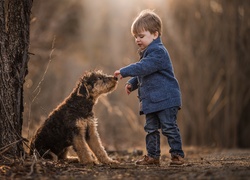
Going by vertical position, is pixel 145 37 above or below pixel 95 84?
above

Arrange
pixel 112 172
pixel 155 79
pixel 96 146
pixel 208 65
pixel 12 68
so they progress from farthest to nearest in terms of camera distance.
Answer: pixel 208 65 < pixel 96 146 < pixel 155 79 < pixel 12 68 < pixel 112 172

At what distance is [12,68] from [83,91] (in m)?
1.18

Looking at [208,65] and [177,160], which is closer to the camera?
[177,160]

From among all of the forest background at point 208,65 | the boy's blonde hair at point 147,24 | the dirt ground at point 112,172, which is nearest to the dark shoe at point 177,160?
the dirt ground at point 112,172

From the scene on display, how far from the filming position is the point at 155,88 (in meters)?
5.84

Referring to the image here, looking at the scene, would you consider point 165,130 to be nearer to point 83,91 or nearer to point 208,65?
point 83,91

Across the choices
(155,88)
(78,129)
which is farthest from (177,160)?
(78,129)

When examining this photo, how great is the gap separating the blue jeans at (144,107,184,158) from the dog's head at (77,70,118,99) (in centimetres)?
81

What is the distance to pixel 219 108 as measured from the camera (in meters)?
10.3

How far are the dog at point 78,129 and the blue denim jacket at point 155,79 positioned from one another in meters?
0.70

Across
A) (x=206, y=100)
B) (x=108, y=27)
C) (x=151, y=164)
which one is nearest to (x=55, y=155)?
(x=151, y=164)

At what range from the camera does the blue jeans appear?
577 centimetres

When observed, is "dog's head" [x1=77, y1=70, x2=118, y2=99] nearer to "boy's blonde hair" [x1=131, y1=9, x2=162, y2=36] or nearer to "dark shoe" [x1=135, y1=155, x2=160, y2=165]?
"boy's blonde hair" [x1=131, y1=9, x2=162, y2=36]

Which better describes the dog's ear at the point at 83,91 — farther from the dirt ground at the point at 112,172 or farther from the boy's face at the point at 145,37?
the dirt ground at the point at 112,172
